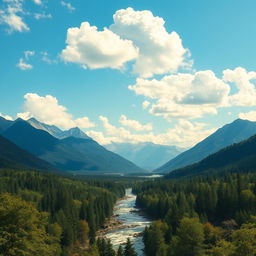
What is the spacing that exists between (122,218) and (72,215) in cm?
5741

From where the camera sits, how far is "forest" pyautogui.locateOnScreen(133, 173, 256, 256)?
5375 cm

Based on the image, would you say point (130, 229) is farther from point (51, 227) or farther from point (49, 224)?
point (51, 227)

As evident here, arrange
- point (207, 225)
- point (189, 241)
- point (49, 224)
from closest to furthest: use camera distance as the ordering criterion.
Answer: point (189, 241) < point (207, 225) < point (49, 224)

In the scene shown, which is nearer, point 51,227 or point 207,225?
point 207,225

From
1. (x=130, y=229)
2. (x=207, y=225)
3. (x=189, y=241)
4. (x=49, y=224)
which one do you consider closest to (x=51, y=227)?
(x=49, y=224)

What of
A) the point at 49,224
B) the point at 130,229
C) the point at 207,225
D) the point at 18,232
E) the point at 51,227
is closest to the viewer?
the point at 18,232

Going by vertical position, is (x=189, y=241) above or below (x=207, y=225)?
below

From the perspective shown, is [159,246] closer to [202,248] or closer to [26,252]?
[202,248]

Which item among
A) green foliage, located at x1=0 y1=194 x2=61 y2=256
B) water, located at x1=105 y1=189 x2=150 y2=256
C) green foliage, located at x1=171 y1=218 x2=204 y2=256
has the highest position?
green foliage, located at x1=0 y1=194 x2=61 y2=256

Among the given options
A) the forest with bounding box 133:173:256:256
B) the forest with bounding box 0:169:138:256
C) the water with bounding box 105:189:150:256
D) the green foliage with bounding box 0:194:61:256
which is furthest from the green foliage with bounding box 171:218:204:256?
the green foliage with bounding box 0:194:61:256

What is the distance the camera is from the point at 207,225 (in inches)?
3836

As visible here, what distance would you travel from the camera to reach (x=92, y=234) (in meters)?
123

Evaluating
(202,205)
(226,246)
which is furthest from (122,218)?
(226,246)

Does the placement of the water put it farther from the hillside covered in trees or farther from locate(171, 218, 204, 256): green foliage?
locate(171, 218, 204, 256): green foliage
